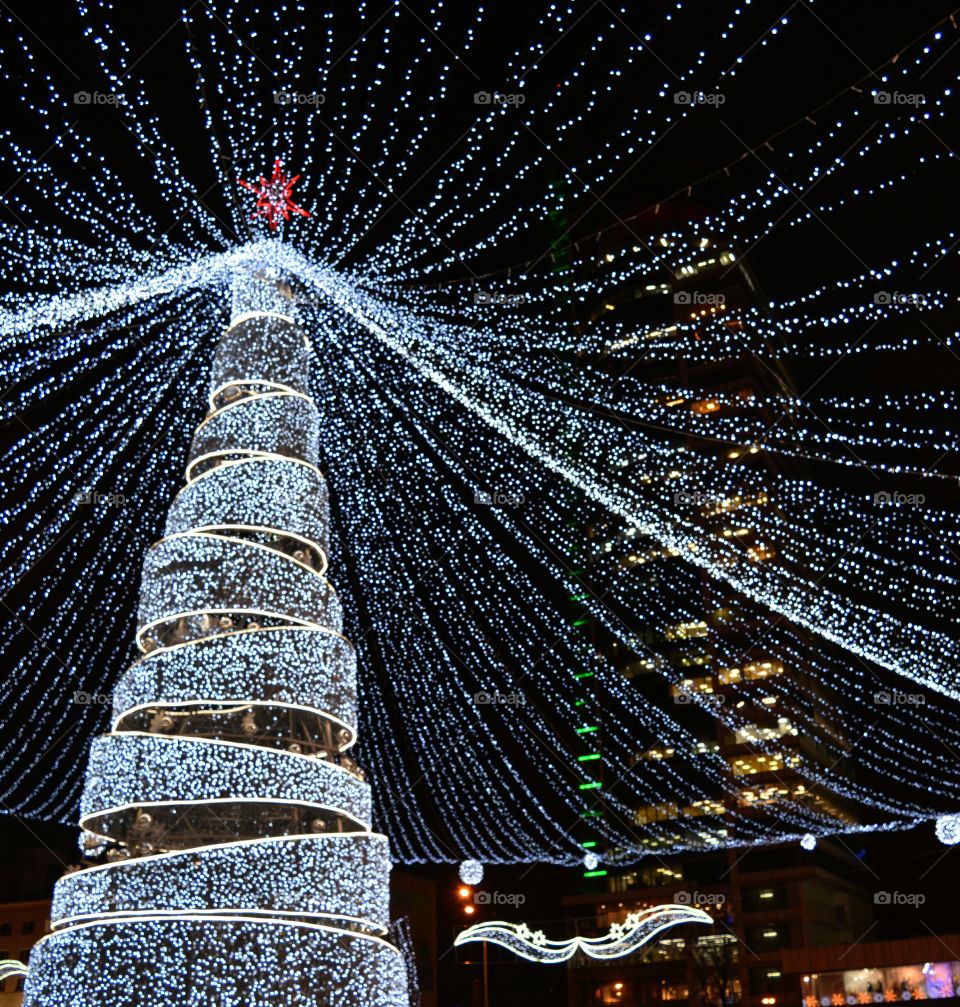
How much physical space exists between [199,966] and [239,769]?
150 centimetres

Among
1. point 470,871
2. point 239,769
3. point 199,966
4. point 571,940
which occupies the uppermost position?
point 470,871

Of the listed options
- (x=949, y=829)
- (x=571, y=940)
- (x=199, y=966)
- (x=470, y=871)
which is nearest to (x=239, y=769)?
(x=199, y=966)

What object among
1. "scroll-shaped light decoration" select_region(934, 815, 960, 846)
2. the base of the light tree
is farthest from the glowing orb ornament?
the base of the light tree

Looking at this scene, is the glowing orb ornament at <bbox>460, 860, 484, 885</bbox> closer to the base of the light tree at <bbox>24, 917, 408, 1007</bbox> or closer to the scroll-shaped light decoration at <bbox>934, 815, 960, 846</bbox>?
the scroll-shaped light decoration at <bbox>934, 815, 960, 846</bbox>

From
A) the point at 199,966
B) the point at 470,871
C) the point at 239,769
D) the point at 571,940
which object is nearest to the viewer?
the point at 199,966

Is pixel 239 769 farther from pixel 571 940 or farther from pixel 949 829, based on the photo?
pixel 571 940

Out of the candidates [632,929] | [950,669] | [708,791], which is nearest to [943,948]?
[632,929]

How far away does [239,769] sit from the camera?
8234 millimetres

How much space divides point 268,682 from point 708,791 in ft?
144

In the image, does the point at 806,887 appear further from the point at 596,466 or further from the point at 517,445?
the point at 517,445

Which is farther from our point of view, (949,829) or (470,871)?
(470,871)

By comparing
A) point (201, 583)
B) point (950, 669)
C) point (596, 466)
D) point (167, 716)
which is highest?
point (596, 466)

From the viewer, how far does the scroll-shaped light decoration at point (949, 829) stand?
65.9 ft

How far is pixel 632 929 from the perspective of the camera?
24.0 m
